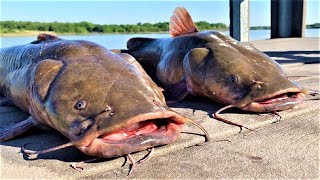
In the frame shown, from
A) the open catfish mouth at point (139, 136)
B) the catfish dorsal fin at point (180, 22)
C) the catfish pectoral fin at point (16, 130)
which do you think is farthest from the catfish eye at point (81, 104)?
the catfish dorsal fin at point (180, 22)

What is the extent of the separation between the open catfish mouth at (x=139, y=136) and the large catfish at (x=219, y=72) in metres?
0.68

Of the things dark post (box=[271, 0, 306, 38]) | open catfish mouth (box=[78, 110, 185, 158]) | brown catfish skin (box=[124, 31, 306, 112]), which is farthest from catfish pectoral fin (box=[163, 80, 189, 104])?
dark post (box=[271, 0, 306, 38])

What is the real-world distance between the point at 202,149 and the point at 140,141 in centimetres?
37

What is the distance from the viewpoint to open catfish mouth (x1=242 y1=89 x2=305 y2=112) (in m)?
2.65

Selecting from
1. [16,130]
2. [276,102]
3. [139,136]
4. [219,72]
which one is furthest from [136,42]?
[139,136]

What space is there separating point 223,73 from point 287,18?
920 cm

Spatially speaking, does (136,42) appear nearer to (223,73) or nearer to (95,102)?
(223,73)

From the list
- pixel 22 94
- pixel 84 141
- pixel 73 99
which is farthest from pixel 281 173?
pixel 22 94

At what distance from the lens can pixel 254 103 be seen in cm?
267

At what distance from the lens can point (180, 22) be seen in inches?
146

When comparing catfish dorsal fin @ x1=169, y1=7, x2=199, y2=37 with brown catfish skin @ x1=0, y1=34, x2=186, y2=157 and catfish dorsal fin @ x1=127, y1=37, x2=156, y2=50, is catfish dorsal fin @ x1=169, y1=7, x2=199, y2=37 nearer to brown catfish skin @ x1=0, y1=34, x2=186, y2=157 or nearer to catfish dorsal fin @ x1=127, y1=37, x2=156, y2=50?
catfish dorsal fin @ x1=127, y1=37, x2=156, y2=50

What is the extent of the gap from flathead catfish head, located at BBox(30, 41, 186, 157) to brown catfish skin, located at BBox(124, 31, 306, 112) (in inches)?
Answer: 28.3

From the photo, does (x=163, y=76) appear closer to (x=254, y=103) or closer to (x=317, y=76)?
(x=254, y=103)

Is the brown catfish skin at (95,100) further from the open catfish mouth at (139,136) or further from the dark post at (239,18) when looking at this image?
the dark post at (239,18)
